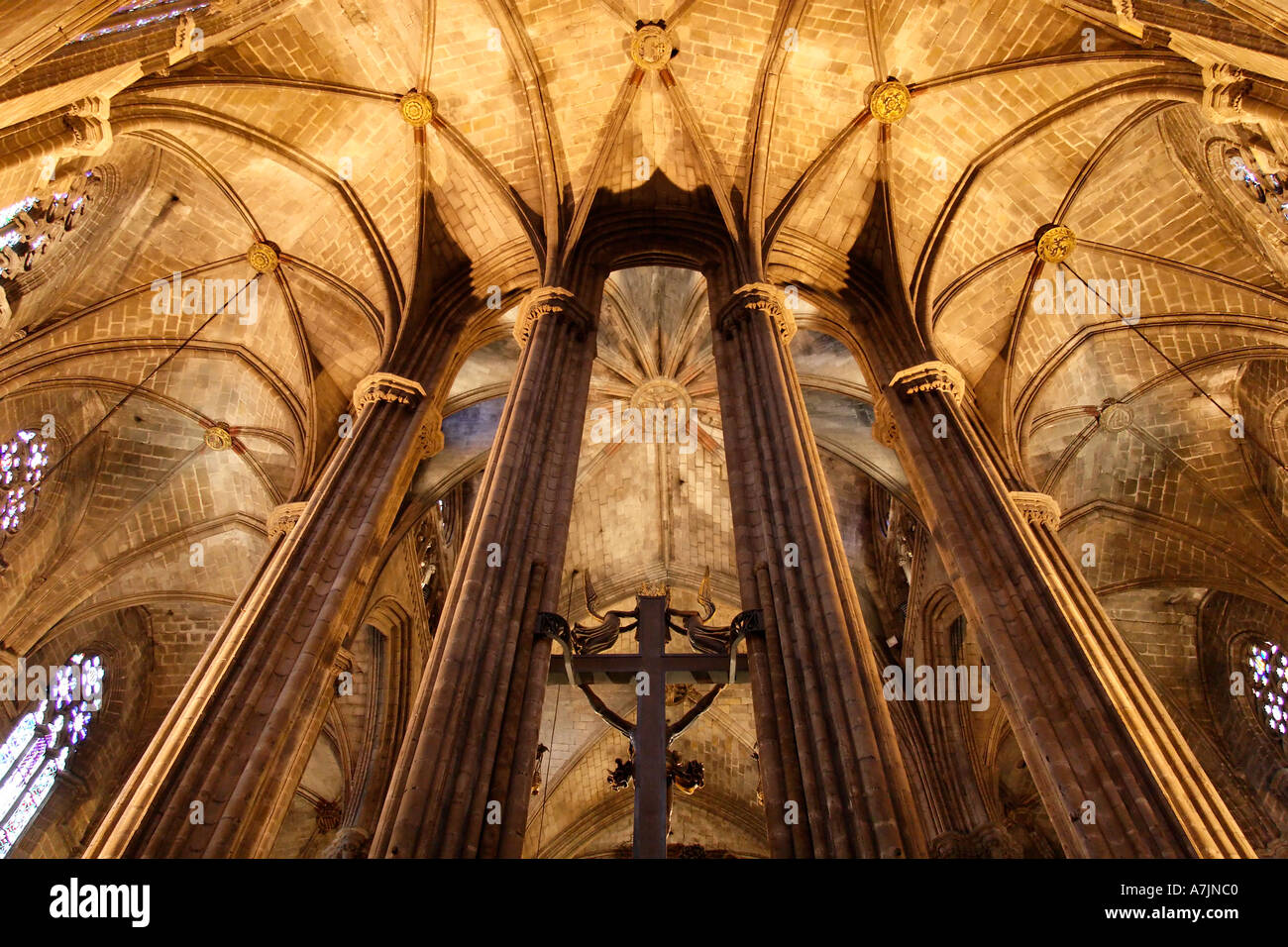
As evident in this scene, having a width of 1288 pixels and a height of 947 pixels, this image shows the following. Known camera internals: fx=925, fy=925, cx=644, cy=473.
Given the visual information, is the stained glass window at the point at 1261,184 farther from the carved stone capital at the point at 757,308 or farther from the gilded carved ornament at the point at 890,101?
the carved stone capital at the point at 757,308

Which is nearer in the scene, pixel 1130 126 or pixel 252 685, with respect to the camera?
pixel 252 685

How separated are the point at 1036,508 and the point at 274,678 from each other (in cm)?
897

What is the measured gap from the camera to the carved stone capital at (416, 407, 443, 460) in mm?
11781

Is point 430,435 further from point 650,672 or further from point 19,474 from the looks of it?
point 19,474

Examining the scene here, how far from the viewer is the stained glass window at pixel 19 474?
13938 millimetres

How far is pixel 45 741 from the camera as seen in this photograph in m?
15.0

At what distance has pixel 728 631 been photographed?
302 inches

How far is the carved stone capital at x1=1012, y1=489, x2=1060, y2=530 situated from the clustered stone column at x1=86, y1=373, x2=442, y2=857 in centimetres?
747

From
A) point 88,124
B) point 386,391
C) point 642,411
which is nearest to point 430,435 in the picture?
point 386,391

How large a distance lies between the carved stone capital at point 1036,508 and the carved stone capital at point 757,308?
138 inches
